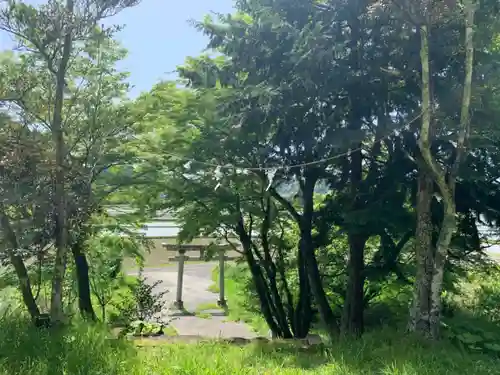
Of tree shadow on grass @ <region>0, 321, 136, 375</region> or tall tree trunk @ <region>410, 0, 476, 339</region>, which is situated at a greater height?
tall tree trunk @ <region>410, 0, 476, 339</region>

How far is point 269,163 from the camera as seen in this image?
21.5 feet

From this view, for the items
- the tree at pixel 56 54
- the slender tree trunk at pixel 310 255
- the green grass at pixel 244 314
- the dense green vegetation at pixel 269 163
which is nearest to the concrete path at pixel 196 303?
the green grass at pixel 244 314

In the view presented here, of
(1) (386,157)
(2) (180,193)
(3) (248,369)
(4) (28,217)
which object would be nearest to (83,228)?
(4) (28,217)

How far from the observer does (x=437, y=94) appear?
17.8 ft

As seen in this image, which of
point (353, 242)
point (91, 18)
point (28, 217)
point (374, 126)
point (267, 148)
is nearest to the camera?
point (91, 18)

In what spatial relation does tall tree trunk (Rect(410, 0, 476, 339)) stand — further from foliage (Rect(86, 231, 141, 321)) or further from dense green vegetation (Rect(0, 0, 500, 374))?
foliage (Rect(86, 231, 141, 321))

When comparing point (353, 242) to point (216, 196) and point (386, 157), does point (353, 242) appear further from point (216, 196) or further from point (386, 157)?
point (216, 196)

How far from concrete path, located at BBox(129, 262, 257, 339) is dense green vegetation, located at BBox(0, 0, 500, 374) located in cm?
190

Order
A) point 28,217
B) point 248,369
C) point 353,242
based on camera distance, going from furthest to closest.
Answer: point 353,242 < point 28,217 < point 248,369

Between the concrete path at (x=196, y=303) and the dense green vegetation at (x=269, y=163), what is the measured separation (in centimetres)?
190

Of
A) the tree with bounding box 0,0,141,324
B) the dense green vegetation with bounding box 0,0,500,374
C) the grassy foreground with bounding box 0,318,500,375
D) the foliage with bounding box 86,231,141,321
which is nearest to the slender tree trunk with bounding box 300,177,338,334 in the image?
the dense green vegetation with bounding box 0,0,500,374

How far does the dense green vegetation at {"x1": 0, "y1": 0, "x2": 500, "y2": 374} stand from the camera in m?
4.75

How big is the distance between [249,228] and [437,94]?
3621 mm

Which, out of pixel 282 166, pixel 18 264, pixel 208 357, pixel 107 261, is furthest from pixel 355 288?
pixel 18 264
